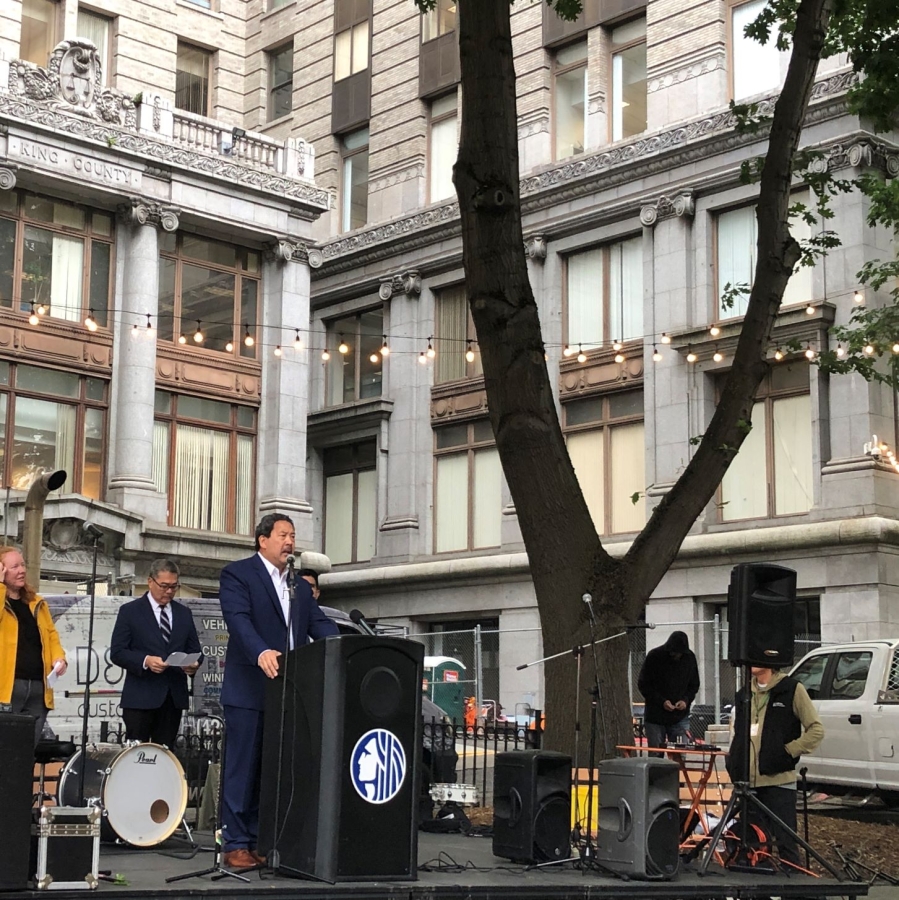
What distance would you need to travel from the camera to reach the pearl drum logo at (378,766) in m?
8.49

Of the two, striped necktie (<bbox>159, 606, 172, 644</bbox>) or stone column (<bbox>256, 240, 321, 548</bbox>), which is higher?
stone column (<bbox>256, 240, 321, 548</bbox>)

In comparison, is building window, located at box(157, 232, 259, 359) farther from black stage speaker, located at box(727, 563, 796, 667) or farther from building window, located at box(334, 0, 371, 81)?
black stage speaker, located at box(727, 563, 796, 667)

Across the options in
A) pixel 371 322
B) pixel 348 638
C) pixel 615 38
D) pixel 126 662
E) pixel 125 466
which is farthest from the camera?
pixel 371 322

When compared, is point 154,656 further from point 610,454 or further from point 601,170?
point 601,170

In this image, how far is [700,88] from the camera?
3206 centimetres

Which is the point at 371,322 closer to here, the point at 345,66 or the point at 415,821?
the point at 345,66

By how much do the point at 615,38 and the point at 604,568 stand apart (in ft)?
81.0

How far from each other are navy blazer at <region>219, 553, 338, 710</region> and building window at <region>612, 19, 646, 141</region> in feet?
86.5

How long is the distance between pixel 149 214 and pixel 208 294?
2813 millimetres

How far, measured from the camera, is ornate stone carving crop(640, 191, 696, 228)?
105 feet

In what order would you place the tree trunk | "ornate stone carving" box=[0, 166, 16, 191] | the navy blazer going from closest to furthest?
the navy blazer < the tree trunk < "ornate stone carving" box=[0, 166, 16, 191]

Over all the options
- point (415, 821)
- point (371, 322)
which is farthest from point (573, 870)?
point (371, 322)

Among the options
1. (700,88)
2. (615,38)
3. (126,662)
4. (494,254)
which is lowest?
(126,662)

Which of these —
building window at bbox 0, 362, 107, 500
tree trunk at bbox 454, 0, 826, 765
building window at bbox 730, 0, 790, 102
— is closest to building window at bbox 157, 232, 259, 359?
building window at bbox 0, 362, 107, 500
